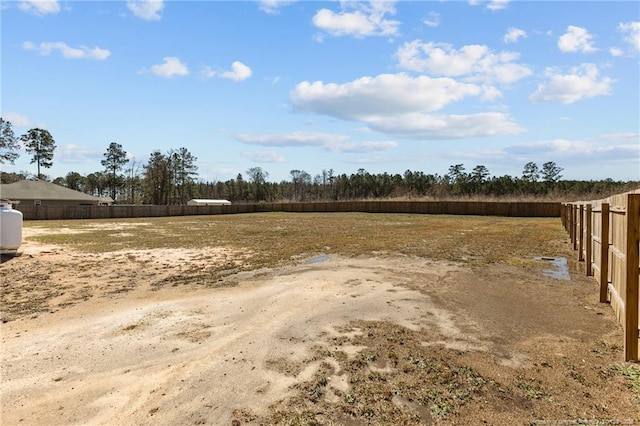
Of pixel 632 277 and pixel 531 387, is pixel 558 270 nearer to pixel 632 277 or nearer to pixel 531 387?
pixel 632 277

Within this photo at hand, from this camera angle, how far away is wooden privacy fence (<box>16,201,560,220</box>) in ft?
98.3

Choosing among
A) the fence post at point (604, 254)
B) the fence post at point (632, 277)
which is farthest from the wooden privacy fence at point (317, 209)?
the fence post at point (632, 277)

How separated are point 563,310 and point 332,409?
4.11 meters

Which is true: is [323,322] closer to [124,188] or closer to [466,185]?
[466,185]

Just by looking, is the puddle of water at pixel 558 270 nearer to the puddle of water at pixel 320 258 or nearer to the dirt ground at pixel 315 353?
the dirt ground at pixel 315 353

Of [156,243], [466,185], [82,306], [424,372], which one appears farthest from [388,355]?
[466,185]

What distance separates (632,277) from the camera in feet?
11.0

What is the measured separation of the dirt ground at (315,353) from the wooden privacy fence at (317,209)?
27204 millimetres

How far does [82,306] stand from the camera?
5.71m

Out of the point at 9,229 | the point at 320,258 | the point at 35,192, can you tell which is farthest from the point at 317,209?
the point at 9,229

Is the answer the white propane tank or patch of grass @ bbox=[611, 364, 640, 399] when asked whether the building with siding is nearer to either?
the white propane tank

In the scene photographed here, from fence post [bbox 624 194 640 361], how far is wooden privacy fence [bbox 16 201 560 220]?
101 feet

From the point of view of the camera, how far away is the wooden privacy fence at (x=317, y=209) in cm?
2995

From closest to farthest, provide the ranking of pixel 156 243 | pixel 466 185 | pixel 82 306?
pixel 82 306 < pixel 156 243 < pixel 466 185
